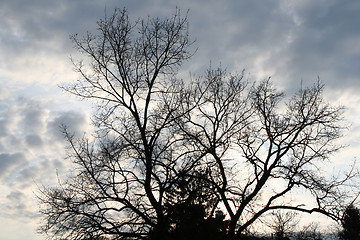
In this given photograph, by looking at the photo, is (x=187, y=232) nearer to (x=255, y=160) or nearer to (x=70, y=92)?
(x=255, y=160)

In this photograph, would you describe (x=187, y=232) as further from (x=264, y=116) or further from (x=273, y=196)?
(x=264, y=116)

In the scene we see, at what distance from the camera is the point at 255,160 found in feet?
58.7

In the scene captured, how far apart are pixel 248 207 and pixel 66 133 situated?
29.8 ft

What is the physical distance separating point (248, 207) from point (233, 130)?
13.3 ft

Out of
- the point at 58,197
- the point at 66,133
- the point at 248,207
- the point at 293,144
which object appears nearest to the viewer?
the point at 58,197

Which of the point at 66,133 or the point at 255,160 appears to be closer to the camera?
the point at 66,133

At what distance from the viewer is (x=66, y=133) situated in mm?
15062

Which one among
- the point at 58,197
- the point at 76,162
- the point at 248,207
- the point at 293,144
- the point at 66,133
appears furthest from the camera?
the point at 293,144

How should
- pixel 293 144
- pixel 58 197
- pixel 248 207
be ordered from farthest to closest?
pixel 293 144
pixel 248 207
pixel 58 197

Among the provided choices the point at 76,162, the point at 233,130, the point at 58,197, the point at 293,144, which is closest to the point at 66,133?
the point at 76,162

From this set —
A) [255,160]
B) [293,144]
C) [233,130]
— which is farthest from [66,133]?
[293,144]

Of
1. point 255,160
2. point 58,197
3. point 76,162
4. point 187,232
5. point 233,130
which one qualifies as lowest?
point 187,232

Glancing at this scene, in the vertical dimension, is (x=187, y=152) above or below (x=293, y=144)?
below

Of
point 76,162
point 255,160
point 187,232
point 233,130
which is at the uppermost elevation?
point 233,130
